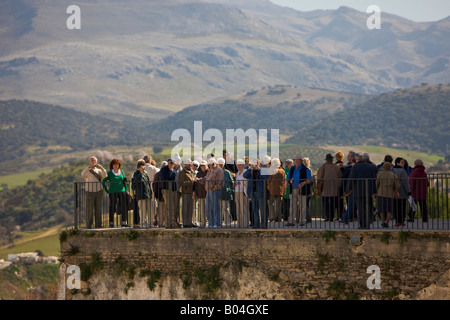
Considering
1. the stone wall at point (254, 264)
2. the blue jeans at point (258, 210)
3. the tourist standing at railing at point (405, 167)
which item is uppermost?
the tourist standing at railing at point (405, 167)

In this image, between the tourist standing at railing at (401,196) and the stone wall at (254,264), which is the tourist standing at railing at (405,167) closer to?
the tourist standing at railing at (401,196)

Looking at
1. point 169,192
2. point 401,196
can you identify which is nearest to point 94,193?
point 169,192

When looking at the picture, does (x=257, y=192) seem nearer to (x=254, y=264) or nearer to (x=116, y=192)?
(x=254, y=264)

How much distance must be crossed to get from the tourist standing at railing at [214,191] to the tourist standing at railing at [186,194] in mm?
358

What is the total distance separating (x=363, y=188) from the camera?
15789 mm

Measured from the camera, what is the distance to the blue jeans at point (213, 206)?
1670cm

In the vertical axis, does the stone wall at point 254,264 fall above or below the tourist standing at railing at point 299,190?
below

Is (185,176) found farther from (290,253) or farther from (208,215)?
Result: (290,253)

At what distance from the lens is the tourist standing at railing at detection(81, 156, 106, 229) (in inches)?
667

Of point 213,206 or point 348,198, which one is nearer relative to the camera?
point 348,198

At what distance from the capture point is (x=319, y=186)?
1692cm

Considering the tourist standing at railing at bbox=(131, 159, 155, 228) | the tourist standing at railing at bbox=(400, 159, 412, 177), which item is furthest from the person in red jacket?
the tourist standing at railing at bbox=(131, 159, 155, 228)

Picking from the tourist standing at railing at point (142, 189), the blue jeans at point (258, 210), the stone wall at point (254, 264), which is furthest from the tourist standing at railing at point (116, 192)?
the blue jeans at point (258, 210)

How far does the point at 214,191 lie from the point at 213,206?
1.18 ft
